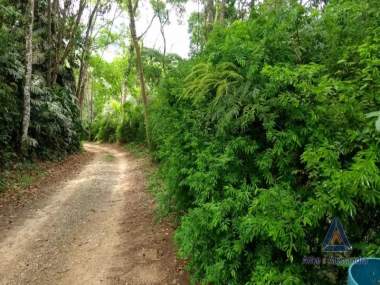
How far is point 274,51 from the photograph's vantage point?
140 inches

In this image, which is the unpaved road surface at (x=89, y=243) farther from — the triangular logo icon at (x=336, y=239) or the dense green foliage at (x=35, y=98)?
the dense green foliage at (x=35, y=98)

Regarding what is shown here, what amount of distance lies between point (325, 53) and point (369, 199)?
184 centimetres

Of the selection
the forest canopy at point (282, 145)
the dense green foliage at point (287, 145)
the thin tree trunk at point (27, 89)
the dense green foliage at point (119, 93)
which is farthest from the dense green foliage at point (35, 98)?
the dense green foliage at point (287, 145)

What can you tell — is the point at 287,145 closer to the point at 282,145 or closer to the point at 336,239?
the point at 282,145

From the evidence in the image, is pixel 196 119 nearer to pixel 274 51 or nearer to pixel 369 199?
pixel 274 51

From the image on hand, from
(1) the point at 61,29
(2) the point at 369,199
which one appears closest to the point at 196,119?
(2) the point at 369,199

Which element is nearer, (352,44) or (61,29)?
(352,44)

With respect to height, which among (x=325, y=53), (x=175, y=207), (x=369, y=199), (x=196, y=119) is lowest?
(x=175, y=207)

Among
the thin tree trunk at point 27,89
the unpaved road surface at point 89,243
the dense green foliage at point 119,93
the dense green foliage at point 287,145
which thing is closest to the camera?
the dense green foliage at point 287,145

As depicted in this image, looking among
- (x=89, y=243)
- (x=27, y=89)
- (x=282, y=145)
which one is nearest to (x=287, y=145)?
(x=282, y=145)

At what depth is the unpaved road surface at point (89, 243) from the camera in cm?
465

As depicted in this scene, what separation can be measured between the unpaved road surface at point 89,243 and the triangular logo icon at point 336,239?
7.72ft

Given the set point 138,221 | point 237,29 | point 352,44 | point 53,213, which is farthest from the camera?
point 53,213

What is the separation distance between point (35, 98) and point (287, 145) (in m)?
11.9
